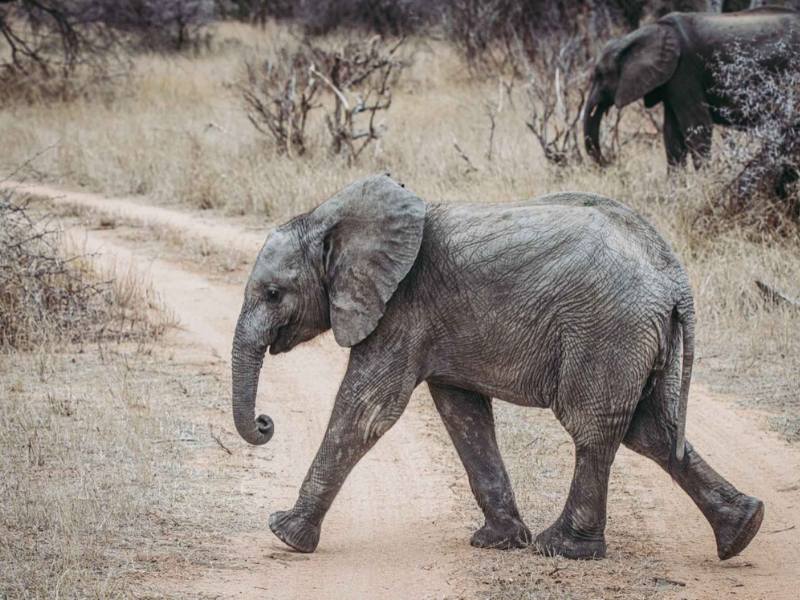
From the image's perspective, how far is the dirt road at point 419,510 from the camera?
4867 millimetres

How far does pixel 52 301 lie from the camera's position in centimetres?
891

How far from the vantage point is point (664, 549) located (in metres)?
5.32

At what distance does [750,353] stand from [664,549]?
316cm

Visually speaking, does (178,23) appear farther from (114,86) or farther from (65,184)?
(65,184)

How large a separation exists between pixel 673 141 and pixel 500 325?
804 centimetres

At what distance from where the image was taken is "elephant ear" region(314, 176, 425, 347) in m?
5.01

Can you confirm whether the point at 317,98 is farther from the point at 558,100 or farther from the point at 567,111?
the point at 567,111

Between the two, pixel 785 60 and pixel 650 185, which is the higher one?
pixel 785 60

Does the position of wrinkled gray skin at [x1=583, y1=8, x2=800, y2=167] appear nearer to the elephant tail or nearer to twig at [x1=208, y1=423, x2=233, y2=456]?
twig at [x1=208, y1=423, x2=233, y2=456]

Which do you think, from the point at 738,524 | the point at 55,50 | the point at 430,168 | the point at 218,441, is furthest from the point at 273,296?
the point at 55,50

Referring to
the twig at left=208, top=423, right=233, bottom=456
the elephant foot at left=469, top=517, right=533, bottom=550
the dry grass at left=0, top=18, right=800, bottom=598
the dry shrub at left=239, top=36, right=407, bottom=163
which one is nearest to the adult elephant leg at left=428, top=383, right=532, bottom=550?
the elephant foot at left=469, top=517, right=533, bottom=550

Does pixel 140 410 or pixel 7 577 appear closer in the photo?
pixel 7 577

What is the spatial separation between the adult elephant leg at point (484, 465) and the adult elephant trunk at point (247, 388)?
71cm

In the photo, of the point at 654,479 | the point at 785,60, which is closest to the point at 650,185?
the point at 785,60
